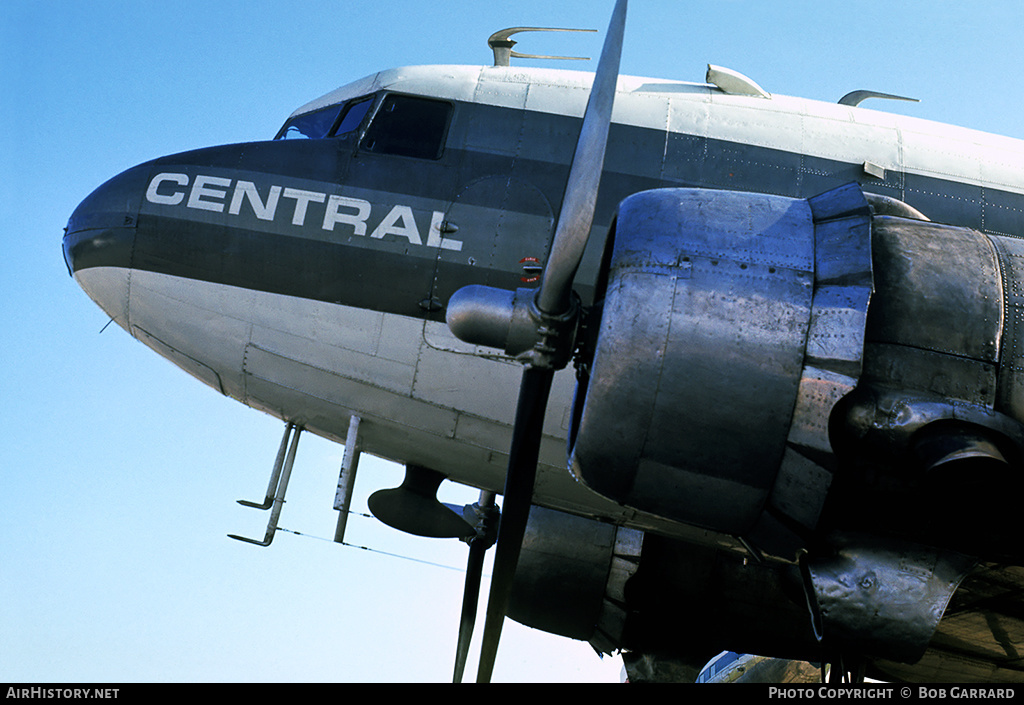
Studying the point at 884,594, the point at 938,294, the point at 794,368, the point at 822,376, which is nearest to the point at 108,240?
the point at 794,368

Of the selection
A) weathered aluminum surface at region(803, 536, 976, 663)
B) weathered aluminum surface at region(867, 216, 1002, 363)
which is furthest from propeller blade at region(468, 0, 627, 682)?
weathered aluminum surface at region(803, 536, 976, 663)

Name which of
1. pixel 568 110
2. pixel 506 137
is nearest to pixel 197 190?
pixel 506 137

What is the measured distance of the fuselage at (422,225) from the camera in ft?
29.8

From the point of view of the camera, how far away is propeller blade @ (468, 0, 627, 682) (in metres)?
6.01

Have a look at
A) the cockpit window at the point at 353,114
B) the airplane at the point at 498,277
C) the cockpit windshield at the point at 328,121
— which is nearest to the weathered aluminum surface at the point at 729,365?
the airplane at the point at 498,277

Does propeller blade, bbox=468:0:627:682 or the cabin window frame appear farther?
the cabin window frame

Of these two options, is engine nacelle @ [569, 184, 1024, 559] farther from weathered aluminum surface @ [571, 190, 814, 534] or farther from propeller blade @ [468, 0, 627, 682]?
propeller blade @ [468, 0, 627, 682]

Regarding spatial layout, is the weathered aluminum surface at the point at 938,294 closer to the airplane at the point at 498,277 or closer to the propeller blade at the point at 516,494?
the airplane at the point at 498,277

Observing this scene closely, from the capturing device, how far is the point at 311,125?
10.9m

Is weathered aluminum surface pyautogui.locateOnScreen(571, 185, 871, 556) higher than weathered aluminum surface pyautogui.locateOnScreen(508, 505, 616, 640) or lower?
higher

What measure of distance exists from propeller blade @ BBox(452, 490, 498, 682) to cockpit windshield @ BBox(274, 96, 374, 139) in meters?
4.32

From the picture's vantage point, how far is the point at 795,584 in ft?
21.6

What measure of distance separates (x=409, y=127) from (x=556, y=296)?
15.1ft

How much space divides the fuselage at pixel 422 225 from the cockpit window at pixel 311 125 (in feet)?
2.56
